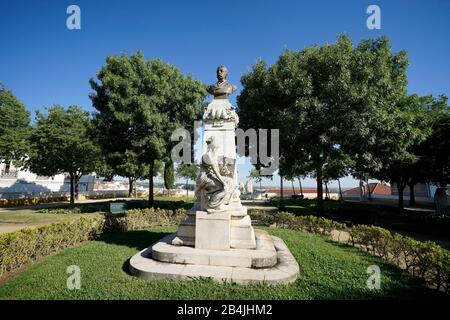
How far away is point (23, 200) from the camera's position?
97.9ft

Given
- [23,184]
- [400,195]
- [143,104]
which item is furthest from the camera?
[23,184]

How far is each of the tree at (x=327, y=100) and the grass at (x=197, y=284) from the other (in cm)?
858

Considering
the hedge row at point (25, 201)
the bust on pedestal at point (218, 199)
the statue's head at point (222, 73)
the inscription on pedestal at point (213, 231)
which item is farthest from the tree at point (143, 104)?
the hedge row at point (25, 201)

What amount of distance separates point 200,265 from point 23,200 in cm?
3290

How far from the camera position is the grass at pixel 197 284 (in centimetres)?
512

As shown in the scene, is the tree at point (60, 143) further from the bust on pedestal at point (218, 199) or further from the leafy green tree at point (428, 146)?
the leafy green tree at point (428, 146)

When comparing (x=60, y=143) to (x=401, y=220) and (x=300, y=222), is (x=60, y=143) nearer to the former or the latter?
(x=300, y=222)

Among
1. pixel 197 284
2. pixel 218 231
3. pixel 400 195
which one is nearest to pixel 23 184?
pixel 218 231

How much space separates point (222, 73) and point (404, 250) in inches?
307

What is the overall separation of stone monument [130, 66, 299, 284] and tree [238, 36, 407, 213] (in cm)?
845

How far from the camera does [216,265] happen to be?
20.9 feet

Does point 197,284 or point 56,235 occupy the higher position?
point 56,235
